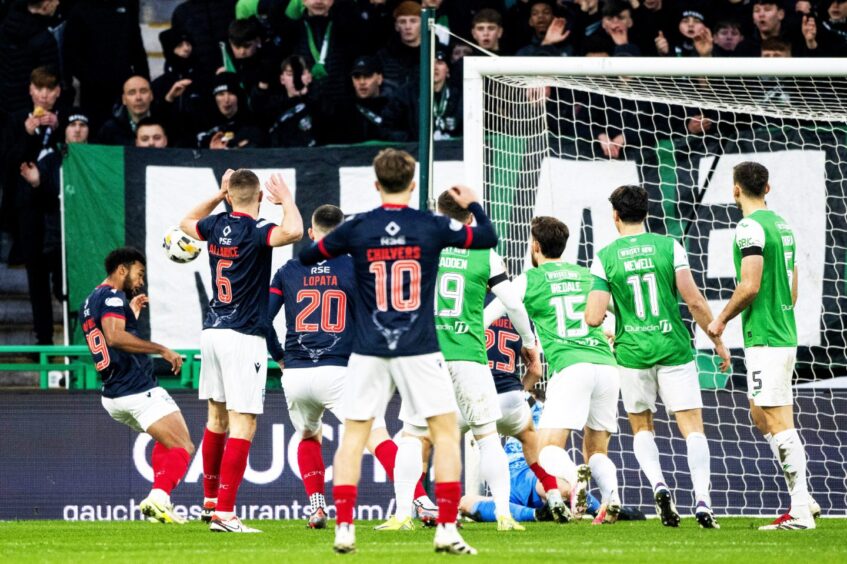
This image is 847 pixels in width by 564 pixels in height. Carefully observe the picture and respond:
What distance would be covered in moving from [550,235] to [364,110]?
5.16 meters

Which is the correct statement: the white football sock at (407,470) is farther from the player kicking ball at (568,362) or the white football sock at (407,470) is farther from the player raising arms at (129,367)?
the player raising arms at (129,367)

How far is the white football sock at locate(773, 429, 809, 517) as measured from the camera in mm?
9039

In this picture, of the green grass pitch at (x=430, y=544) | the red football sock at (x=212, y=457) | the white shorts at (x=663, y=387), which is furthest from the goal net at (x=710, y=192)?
the red football sock at (x=212, y=457)

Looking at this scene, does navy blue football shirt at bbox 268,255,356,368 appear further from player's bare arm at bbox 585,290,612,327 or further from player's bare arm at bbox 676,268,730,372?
player's bare arm at bbox 676,268,730,372

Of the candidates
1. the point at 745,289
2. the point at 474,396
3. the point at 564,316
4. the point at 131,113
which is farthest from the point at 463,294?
the point at 131,113

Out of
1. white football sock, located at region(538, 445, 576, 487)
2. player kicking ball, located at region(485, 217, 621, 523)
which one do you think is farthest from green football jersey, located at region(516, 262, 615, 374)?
white football sock, located at region(538, 445, 576, 487)

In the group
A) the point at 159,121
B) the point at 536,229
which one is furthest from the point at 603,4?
the point at 536,229

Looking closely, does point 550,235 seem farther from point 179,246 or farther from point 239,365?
point 179,246

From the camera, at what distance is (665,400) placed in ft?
31.1

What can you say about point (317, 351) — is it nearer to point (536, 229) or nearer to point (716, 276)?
point (536, 229)

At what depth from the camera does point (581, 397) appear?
32.0 feet

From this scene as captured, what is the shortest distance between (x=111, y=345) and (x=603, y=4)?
7.43 metres

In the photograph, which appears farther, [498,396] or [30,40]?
[30,40]

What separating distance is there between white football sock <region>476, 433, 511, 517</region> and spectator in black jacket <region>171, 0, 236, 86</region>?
27.1ft
